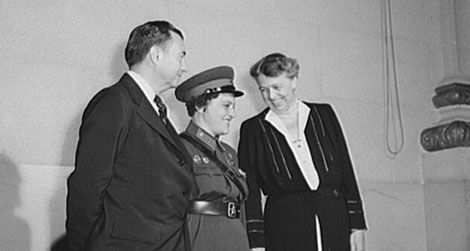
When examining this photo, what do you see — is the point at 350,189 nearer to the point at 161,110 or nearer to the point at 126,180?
the point at 161,110

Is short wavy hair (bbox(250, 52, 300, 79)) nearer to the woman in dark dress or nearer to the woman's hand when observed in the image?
the woman in dark dress

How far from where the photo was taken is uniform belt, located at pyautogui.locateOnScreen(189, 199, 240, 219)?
2.75 meters

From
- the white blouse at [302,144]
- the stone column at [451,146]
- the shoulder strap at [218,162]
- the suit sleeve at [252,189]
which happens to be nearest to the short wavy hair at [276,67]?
the white blouse at [302,144]

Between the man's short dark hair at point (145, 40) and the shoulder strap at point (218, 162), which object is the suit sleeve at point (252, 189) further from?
the man's short dark hair at point (145, 40)

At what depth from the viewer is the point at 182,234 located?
2.55m

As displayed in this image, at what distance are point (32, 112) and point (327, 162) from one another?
139 cm

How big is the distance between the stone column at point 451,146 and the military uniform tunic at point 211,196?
83.6 inches

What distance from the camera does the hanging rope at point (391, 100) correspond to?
4734 millimetres

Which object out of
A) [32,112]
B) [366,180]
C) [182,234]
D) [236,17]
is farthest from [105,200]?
[366,180]

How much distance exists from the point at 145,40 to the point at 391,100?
2.51 m

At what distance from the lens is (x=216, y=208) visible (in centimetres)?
279

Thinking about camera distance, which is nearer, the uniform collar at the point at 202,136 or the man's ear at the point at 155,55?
the man's ear at the point at 155,55

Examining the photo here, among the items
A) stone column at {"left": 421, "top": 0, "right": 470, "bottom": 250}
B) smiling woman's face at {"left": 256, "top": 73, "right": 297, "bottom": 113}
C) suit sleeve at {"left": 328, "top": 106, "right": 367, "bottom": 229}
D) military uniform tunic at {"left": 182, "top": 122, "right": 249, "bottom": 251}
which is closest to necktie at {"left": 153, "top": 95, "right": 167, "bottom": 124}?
military uniform tunic at {"left": 182, "top": 122, "right": 249, "bottom": 251}

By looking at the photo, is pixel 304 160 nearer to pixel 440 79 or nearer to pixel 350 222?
pixel 350 222
